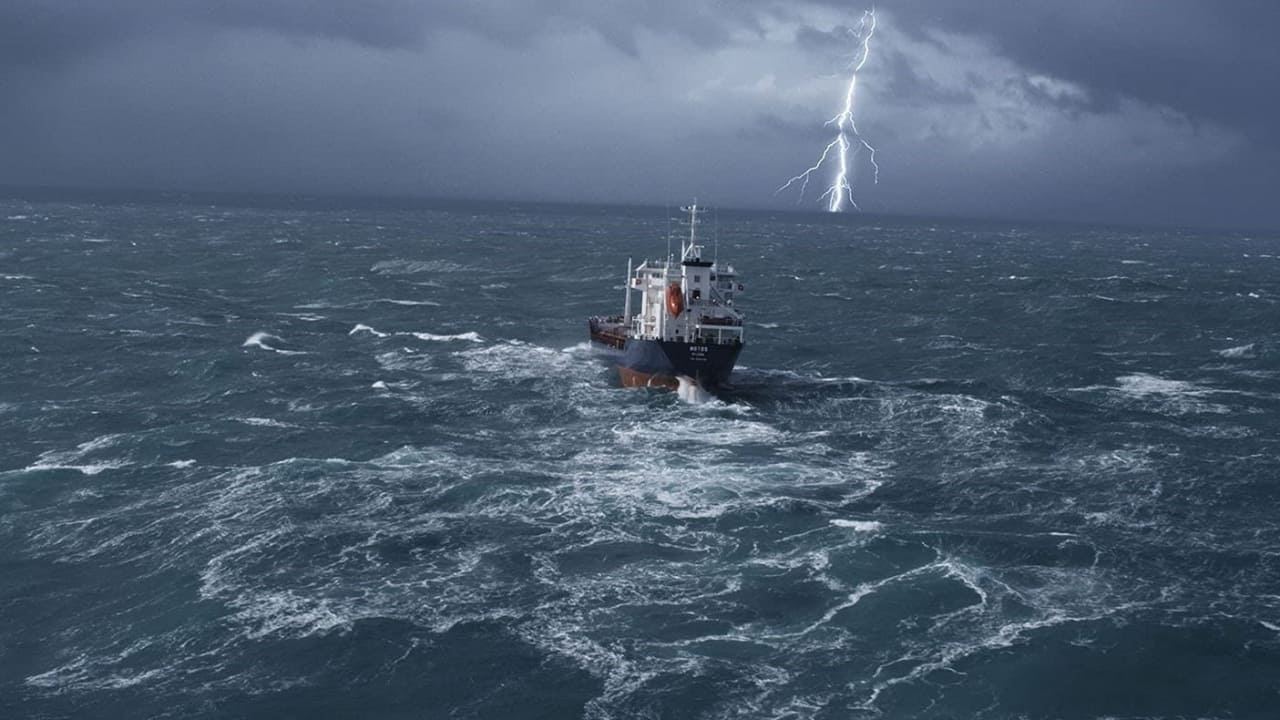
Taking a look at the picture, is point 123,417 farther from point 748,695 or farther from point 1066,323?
point 1066,323

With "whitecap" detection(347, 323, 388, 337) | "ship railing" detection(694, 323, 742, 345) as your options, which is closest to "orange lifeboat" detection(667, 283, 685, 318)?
"ship railing" detection(694, 323, 742, 345)

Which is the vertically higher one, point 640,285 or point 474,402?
point 640,285

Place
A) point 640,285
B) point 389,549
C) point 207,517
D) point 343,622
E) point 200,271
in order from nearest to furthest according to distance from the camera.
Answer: point 343,622 < point 389,549 < point 207,517 < point 640,285 < point 200,271

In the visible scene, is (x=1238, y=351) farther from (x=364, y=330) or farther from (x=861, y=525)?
(x=364, y=330)

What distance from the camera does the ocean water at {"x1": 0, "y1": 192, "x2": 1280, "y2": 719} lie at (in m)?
50.8

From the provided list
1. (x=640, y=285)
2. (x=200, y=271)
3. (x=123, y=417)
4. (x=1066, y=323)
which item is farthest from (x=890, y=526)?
(x=200, y=271)

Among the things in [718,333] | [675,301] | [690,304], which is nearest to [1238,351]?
[718,333]

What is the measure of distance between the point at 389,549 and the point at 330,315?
92.7 metres

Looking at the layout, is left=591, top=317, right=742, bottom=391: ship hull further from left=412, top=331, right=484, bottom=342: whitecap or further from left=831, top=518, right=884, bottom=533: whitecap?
left=831, top=518, right=884, bottom=533: whitecap

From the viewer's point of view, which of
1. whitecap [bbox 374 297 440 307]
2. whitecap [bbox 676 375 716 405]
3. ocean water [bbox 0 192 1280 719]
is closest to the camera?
ocean water [bbox 0 192 1280 719]

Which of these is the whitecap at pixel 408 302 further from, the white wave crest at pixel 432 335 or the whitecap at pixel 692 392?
the whitecap at pixel 692 392

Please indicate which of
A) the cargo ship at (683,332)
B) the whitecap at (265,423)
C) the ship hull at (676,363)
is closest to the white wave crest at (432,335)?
the cargo ship at (683,332)

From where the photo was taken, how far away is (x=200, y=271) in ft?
644

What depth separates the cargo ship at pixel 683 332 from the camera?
103812mm
